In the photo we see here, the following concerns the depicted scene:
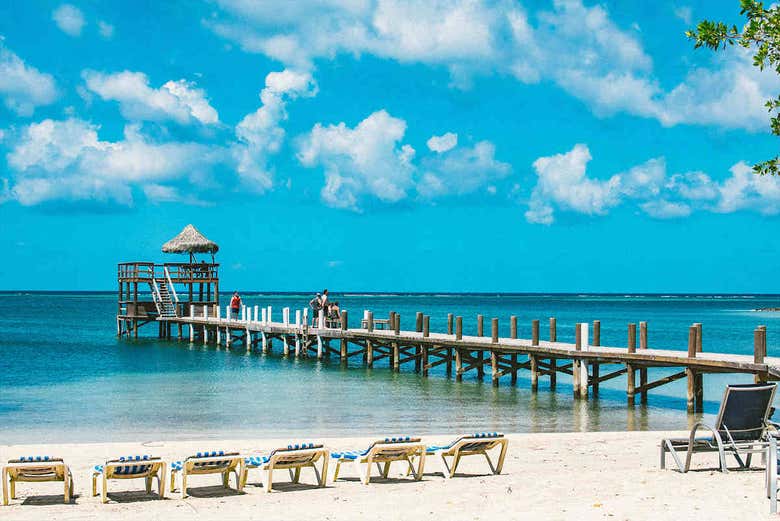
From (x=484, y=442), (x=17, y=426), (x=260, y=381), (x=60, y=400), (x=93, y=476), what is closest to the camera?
(x=93, y=476)

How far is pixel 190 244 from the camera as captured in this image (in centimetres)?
4831

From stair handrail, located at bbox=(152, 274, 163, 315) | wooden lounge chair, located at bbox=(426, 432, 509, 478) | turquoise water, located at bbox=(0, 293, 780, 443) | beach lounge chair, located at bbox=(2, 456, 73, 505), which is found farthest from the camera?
stair handrail, located at bbox=(152, 274, 163, 315)

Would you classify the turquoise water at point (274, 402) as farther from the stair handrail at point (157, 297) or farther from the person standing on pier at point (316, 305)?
the stair handrail at point (157, 297)

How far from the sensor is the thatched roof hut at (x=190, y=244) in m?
48.3

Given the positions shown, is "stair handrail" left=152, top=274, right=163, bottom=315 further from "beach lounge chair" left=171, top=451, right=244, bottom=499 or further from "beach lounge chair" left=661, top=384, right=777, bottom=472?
"beach lounge chair" left=661, top=384, right=777, bottom=472

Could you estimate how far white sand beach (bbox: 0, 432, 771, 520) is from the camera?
8.43 meters

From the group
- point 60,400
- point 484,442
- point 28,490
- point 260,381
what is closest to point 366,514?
point 484,442

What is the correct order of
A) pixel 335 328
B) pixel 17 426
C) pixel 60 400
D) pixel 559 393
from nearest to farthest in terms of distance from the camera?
pixel 17 426
pixel 60 400
pixel 559 393
pixel 335 328

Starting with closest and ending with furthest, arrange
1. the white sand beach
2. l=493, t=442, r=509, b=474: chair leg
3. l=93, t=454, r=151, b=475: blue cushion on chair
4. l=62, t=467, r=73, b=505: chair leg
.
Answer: the white sand beach < l=93, t=454, r=151, b=475: blue cushion on chair < l=62, t=467, r=73, b=505: chair leg < l=493, t=442, r=509, b=474: chair leg

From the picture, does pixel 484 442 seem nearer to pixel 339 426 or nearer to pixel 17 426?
pixel 339 426

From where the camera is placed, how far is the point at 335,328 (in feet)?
114

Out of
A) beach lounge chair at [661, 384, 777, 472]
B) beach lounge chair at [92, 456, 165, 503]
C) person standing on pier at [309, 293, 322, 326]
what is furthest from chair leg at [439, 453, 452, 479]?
person standing on pier at [309, 293, 322, 326]

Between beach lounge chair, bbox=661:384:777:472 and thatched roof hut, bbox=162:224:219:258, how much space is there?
133ft

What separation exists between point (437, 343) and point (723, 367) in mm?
10706
